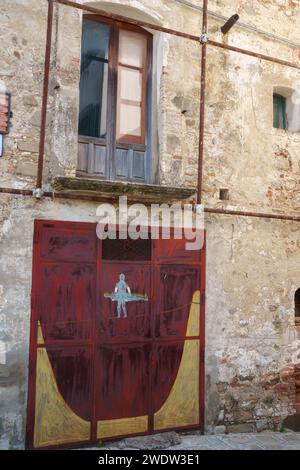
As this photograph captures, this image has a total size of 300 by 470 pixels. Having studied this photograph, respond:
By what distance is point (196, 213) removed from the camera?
6227 millimetres

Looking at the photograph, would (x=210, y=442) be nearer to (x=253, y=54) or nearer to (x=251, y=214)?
(x=251, y=214)

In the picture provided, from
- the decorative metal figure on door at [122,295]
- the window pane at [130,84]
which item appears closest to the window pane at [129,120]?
the window pane at [130,84]

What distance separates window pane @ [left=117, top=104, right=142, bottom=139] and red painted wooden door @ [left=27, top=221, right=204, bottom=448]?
4.95ft

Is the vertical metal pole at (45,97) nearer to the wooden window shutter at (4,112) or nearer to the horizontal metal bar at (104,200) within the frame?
the horizontal metal bar at (104,200)

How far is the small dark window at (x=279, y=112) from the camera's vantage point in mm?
7293

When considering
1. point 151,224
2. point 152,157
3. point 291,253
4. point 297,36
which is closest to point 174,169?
point 152,157

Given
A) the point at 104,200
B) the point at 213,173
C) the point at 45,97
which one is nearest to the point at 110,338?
the point at 104,200

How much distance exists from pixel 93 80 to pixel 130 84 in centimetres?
51

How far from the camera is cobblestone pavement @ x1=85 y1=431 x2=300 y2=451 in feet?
18.0

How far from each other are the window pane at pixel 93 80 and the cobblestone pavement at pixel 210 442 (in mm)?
3948

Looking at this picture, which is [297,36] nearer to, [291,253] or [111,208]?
[291,253]

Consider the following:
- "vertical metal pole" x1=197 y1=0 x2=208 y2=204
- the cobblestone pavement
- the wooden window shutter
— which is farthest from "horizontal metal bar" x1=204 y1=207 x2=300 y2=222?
the cobblestone pavement

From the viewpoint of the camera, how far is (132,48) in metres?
6.29

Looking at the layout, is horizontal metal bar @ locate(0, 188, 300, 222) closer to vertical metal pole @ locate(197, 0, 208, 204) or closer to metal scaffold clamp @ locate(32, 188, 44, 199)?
metal scaffold clamp @ locate(32, 188, 44, 199)
